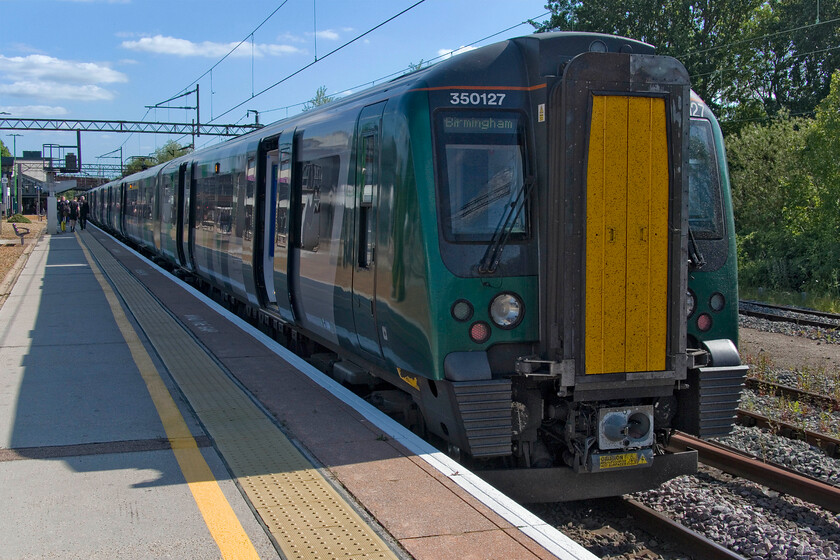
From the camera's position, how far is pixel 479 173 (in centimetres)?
565

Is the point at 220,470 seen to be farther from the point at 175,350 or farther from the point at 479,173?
the point at 175,350

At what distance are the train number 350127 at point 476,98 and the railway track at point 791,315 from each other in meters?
11.0

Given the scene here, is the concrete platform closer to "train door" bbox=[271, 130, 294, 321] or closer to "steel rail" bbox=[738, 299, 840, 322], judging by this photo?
"train door" bbox=[271, 130, 294, 321]

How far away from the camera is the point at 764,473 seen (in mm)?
6348

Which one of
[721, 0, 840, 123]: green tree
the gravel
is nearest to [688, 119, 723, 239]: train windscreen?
the gravel

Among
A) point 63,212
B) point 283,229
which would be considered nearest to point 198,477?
point 283,229

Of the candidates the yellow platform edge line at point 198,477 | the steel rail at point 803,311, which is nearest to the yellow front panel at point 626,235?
the yellow platform edge line at point 198,477

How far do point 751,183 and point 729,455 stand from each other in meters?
23.5

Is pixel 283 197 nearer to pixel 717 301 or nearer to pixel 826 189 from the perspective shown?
pixel 717 301

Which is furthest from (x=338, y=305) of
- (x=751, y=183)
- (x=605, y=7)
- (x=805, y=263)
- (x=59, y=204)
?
(x=59, y=204)

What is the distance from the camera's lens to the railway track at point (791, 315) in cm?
1498

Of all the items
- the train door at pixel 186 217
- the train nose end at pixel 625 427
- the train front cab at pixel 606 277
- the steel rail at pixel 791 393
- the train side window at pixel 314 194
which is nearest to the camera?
the train front cab at pixel 606 277

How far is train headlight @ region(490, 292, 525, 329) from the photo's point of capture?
18.3ft

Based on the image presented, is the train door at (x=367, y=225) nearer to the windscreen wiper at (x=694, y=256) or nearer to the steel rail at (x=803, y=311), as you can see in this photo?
the windscreen wiper at (x=694, y=256)
